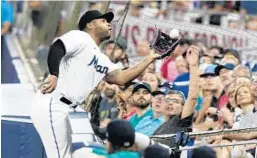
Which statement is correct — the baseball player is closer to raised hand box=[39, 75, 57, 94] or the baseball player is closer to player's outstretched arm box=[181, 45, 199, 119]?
raised hand box=[39, 75, 57, 94]

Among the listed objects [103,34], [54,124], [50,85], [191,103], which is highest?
[103,34]

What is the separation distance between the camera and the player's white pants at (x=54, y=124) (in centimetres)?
838

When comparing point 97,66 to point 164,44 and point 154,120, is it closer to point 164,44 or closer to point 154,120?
point 164,44

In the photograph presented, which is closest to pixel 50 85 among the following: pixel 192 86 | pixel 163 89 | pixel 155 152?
pixel 192 86

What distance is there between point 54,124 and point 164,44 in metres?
1.08

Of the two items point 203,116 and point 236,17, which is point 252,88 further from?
point 236,17

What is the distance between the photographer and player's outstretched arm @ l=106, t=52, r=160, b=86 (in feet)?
27.9

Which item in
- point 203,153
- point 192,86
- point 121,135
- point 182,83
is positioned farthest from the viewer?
point 182,83

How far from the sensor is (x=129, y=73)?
28.2 feet

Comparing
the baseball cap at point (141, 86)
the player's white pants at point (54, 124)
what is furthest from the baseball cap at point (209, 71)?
the player's white pants at point (54, 124)

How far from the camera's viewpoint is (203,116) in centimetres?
984

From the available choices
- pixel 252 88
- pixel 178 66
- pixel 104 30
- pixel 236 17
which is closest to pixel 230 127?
pixel 252 88

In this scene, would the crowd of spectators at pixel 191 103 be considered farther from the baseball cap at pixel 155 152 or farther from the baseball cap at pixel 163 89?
the baseball cap at pixel 155 152

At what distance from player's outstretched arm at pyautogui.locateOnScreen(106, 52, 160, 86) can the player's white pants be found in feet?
1.54
